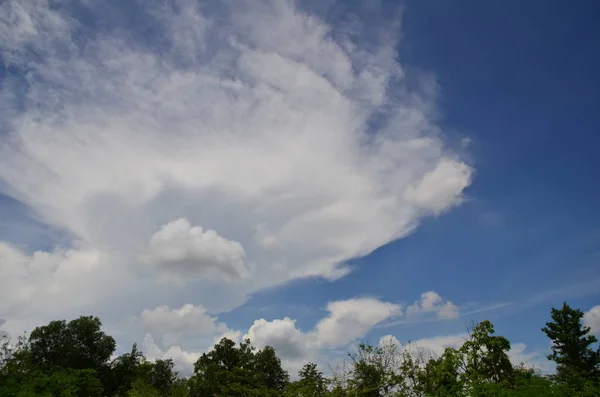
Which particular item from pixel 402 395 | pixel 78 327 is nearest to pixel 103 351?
pixel 78 327

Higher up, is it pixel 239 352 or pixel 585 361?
pixel 239 352

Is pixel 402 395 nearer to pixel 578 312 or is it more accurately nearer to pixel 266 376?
pixel 578 312

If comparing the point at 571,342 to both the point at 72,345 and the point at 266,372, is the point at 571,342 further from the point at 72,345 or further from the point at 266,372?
the point at 72,345

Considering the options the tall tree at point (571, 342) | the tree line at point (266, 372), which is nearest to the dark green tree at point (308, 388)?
the tree line at point (266, 372)

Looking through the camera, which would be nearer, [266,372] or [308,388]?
[308,388]

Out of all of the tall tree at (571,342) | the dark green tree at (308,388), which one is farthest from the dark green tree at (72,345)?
the tall tree at (571,342)

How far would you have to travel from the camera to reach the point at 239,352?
5928 cm

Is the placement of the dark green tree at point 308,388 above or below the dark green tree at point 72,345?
below

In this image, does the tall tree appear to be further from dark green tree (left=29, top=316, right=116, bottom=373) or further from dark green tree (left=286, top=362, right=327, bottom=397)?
dark green tree (left=29, top=316, right=116, bottom=373)

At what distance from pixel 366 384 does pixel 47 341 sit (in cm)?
4971

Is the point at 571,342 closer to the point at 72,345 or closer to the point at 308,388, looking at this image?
the point at 308,388

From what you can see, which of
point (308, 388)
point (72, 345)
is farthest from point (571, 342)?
point (72, 345)

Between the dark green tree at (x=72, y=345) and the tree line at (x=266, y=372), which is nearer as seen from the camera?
the tree line at (x=266, y=372)

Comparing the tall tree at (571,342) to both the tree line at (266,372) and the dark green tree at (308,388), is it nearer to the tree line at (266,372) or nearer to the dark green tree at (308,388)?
the tree line at (266,372)
